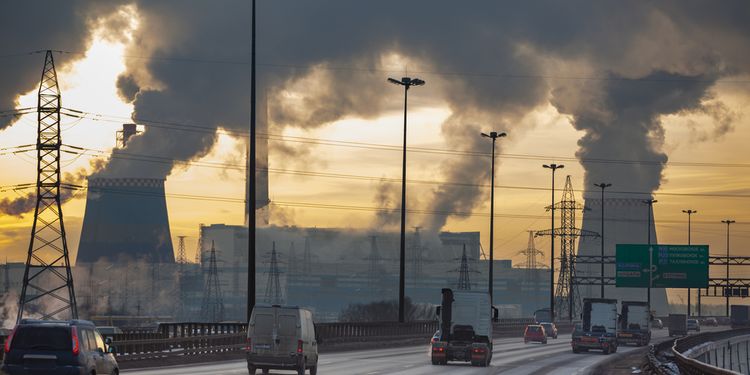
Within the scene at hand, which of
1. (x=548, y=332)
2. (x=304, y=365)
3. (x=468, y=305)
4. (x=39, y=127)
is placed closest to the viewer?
(x=304, y=365)

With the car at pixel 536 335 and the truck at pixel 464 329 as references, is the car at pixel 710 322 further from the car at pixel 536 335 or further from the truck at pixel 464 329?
the truck at pixel 464 329

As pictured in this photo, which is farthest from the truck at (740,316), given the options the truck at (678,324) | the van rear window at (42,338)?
the van rear window at (42,338)

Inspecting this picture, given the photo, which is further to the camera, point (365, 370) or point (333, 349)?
point (333, 349)

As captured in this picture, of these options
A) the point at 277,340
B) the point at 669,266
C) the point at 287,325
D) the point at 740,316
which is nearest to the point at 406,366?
the point at 287,325

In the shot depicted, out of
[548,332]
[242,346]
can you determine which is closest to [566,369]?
[242,346]

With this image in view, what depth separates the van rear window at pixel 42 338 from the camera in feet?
81.3

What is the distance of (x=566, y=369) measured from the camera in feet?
164

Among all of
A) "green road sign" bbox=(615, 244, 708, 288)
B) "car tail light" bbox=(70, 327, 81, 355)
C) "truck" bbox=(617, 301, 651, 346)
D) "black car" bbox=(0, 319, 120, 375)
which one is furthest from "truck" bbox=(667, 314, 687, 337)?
"car tail light" bbox=(70, 327, 81, 355)

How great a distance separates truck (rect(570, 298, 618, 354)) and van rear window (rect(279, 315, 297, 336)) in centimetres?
3748

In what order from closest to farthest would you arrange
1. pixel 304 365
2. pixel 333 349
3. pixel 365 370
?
1. pixel 304 365
2. pixel 365 370
3. pixel 333 349

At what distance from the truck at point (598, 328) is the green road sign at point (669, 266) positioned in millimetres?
43350

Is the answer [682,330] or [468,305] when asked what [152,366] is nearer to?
[468,305]

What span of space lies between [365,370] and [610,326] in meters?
37.4

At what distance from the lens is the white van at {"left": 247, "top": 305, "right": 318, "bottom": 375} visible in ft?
123
